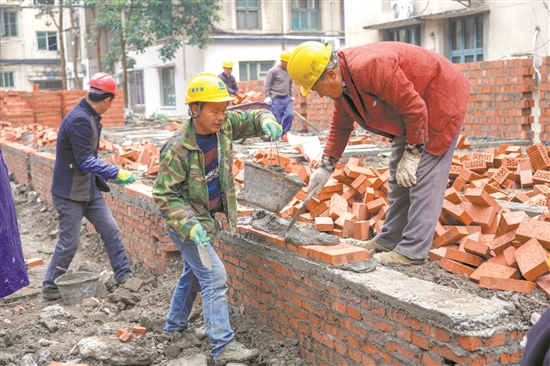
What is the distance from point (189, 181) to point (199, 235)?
0.41 m

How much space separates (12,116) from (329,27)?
15819 mm

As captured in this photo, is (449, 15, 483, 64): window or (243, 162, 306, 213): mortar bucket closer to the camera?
(243, 162, 306, 213): mortar bucket

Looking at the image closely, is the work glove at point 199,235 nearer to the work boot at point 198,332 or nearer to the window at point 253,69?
the work boot at point 198,332

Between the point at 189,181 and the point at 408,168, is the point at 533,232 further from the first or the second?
the point at 189,181

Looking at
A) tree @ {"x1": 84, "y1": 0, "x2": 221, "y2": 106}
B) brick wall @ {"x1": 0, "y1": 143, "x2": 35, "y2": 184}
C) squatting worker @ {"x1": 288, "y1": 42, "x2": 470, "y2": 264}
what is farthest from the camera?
tree @ {"x1": 84, "y1": 0, "x2": 221, "y2": 106}

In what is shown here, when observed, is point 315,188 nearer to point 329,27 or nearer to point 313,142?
point 313,142

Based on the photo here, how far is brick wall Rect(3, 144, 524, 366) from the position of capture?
2.99 m

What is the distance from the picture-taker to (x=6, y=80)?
140 feet

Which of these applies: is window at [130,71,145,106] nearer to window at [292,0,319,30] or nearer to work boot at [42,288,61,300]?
window at [292,0,319,30]

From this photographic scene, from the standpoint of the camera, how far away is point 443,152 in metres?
3.94

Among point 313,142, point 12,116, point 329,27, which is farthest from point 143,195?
point 329,27

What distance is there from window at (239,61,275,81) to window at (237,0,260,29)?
1617 millimetres

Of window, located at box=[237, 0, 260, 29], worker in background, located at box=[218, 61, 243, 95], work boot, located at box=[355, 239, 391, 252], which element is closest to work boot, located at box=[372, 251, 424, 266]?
work boot, located at box=[355, 239, 391, 252]

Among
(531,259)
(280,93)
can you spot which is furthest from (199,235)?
(280,93)
